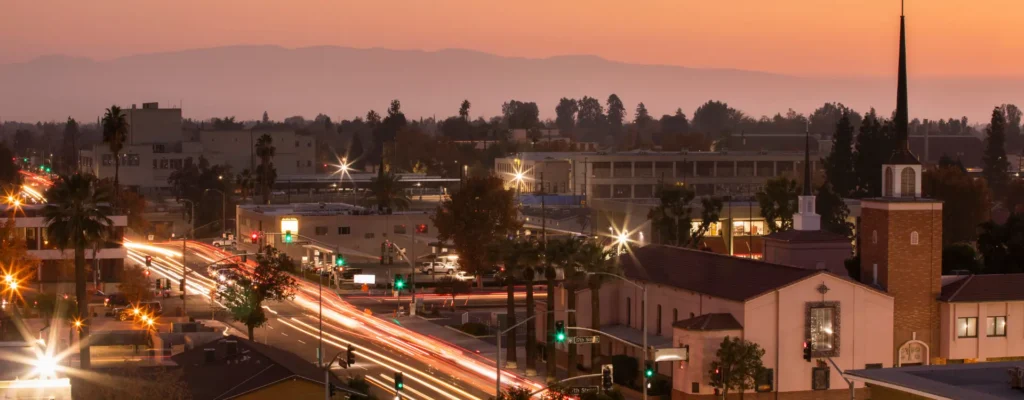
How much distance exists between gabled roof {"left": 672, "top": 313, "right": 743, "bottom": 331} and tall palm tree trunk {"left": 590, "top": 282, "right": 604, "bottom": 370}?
4.72 meters

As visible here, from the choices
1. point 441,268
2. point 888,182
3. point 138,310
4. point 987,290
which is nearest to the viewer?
point 987,290

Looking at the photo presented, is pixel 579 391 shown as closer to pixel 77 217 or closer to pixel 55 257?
pixel 77 217

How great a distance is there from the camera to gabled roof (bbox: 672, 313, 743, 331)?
213ft

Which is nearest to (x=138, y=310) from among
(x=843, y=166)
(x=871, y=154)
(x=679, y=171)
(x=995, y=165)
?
(x=871, y=154)

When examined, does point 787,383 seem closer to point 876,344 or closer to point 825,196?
point 876,344

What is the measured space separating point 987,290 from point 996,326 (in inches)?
68.1

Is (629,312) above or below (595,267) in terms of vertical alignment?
below

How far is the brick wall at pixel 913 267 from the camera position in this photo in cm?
7038

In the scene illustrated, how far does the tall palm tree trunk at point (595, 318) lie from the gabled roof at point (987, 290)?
1629cm

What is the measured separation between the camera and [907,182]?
237 ft

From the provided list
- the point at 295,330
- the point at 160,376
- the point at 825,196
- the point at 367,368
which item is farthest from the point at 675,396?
the point at 825,196

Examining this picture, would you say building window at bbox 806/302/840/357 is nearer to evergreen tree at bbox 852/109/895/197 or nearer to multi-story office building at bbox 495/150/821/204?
evergreen tree at bbox 852/109/895/197

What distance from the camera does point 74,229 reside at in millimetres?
79375

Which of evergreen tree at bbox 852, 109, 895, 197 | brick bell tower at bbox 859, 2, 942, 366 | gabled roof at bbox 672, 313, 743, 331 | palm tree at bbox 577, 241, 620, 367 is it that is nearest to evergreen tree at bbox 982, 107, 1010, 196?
evergreen tree at bbox 852, 109, 895, 197
